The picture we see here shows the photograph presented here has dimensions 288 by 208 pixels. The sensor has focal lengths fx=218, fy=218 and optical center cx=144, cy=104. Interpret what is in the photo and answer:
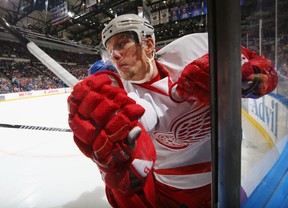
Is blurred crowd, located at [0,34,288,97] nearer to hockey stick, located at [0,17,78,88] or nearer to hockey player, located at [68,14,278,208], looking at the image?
hockey stick, located at [0,17,78,88]

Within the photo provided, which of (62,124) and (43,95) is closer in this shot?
(62,124)

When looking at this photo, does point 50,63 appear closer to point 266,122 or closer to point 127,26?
point 127,26

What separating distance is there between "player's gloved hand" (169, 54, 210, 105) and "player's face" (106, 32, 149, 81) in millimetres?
143

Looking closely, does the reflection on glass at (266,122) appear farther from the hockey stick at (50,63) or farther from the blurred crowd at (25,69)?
the blurred crowd at (25,69)

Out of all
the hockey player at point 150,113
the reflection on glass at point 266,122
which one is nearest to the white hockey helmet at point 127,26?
the hockey player at point 150,113

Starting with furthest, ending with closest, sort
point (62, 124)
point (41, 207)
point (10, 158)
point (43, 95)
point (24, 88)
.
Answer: point (24, 88) < point (43, 95) < point (62, 124) < point (10, 158) < point (41, 207)

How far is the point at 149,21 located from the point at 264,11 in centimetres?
29

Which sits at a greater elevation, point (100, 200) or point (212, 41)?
point (212, 41)

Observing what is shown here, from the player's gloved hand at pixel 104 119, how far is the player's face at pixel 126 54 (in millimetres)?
126

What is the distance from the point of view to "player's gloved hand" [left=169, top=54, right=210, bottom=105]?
1.29ft

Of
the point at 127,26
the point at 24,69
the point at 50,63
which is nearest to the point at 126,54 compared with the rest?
the point at 127,26

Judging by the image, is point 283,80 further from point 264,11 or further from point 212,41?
point 212,41

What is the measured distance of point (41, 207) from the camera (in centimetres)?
105

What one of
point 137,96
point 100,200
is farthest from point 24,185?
point 137,96
